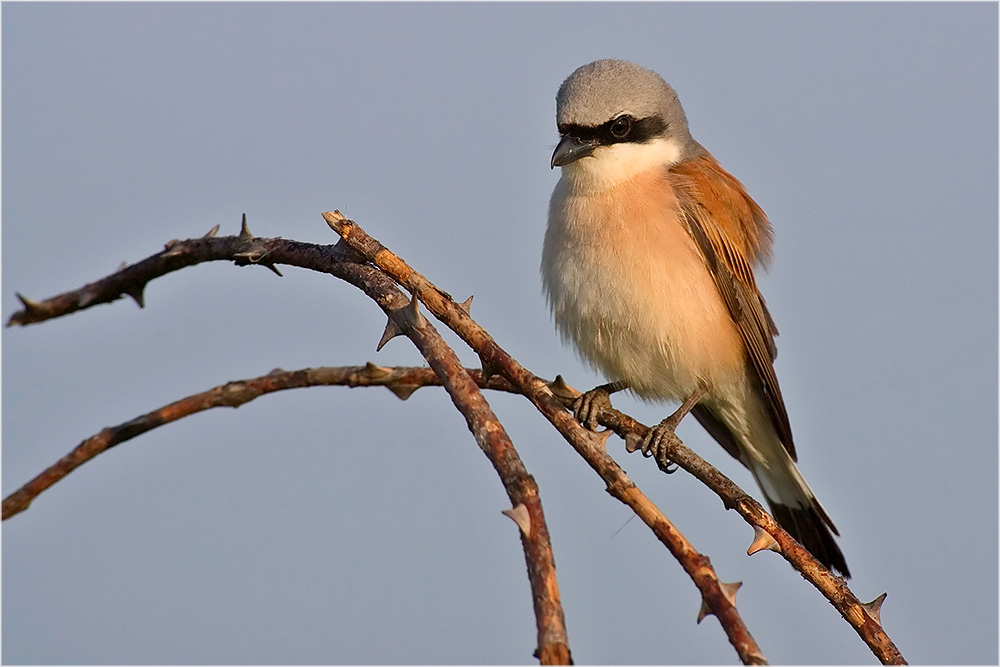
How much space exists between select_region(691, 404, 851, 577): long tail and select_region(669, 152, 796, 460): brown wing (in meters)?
0.08

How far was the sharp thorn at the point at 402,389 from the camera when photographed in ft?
7.73

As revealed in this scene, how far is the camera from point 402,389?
2365 millimetres

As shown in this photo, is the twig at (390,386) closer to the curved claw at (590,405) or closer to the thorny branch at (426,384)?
the thorny branch at (426,384)

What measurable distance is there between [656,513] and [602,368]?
1.99m

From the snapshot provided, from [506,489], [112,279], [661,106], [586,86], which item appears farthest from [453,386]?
[661,106]

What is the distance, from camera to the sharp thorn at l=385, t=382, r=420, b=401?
2357 millimetres

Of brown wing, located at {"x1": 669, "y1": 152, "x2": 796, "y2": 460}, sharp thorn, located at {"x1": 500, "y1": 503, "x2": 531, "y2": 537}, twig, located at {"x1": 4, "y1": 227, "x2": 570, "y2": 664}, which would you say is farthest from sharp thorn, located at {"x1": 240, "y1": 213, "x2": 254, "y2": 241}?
brown wing, located at {"x1": 669, "y1": 152, "x2": 796, "y2": 460}

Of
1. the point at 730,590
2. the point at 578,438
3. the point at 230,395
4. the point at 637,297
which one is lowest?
the point at 730,590

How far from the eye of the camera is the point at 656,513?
171 centimetres

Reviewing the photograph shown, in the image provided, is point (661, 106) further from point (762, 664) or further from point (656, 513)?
point (762, 664)

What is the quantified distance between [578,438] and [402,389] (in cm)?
60

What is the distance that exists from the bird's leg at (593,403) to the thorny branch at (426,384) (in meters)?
0.65

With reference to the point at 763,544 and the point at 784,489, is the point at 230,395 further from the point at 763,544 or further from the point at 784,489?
the point at 784,489

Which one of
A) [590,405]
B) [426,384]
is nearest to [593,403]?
[590,405]
